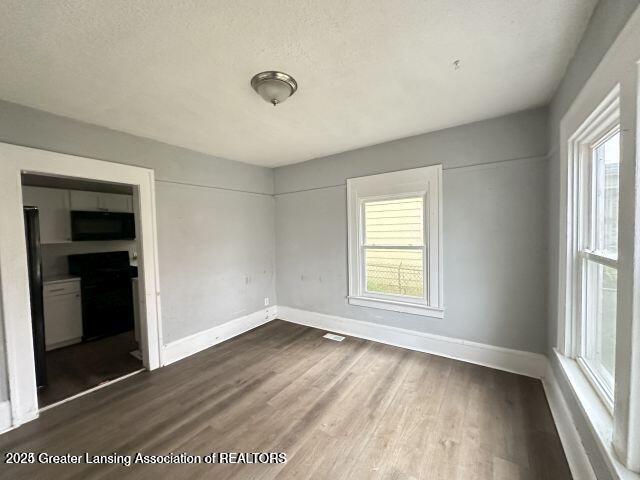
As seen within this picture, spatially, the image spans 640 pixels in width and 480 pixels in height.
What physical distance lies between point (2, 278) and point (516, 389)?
4160 millimetres

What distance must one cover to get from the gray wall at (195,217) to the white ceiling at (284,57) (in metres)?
0.20

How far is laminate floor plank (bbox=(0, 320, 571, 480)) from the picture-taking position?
5.08 feet

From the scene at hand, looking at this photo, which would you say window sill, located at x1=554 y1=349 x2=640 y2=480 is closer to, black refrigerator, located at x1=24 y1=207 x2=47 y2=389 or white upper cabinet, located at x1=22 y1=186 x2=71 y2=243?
black refrigerator, located at x1=24 y1=207 x2=47 y2=389

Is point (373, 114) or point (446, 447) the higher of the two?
point (373, 114)

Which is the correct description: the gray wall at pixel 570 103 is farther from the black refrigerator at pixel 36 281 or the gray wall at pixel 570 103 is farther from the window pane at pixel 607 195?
the black refrigerator at pixel 36 281

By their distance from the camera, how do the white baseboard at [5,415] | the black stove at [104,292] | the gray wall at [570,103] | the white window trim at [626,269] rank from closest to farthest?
the white window trim at [626,269], the gray wall at [570,103], the white baseboard at [5,415], the black stove at [104,292]

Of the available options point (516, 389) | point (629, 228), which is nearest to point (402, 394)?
point (516, 389)

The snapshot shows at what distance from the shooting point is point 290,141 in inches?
116

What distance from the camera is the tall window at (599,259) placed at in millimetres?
1369

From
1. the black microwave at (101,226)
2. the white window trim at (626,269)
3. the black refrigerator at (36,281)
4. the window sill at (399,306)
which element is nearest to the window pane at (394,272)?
the window sill at (399,306)

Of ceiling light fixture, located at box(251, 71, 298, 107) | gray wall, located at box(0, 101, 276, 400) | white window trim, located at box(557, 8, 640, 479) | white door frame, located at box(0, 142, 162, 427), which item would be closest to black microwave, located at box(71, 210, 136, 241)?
gray wall, located at box(0, 101, 276, 400)

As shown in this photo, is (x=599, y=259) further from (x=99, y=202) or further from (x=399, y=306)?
(x=99, y=202)

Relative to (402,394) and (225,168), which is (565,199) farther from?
(225,168)

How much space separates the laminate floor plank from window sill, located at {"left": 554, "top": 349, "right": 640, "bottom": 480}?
1.58ft
